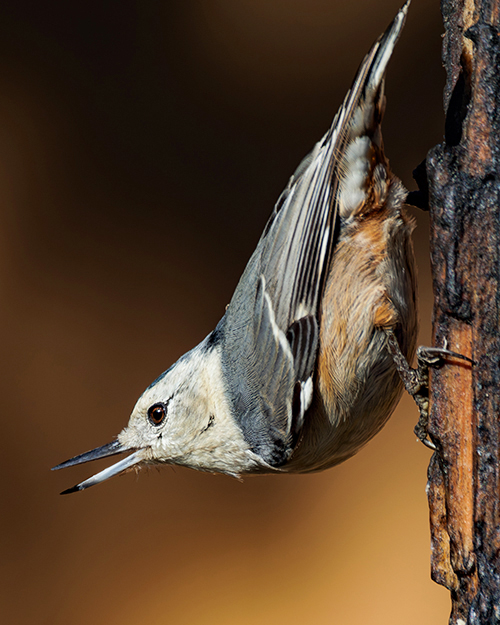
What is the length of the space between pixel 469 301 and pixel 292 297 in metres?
0.40

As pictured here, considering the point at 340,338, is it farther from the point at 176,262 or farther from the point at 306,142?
the point at 306,142

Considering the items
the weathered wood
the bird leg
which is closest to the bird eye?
the bird leg

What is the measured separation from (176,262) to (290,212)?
74cm

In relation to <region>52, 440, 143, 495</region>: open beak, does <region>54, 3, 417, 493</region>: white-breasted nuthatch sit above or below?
above

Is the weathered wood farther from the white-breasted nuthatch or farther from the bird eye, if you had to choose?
the bird eye

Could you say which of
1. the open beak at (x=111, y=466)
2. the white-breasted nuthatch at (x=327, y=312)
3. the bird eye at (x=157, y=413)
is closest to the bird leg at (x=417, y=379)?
the white-breasted nuthatch at (x=327, y=312)

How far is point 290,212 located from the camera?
3.98 ft

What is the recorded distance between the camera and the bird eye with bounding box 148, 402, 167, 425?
1327 millimetres

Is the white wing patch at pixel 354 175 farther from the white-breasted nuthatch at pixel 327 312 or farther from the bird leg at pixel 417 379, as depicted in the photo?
the bird leg at pixel 417 379

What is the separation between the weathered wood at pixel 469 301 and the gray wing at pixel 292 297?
25 cm

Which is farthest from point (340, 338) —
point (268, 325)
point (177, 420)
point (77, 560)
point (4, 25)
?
point (4, 25)

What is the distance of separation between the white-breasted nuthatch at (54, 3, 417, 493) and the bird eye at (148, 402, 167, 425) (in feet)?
0.34

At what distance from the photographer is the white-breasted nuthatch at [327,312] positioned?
1092mm

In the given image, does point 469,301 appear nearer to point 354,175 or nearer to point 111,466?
point 354,175
